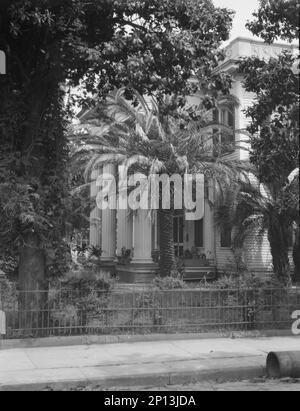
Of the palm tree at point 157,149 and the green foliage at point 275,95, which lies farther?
the palm tree at point 157,149

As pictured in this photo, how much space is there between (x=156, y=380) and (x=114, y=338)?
2663mm

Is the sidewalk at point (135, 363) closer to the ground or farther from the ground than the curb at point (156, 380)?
farther from the ground

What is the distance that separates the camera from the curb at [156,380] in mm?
7551

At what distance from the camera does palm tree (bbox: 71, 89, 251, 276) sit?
62.1 feet

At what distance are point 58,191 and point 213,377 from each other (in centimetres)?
484

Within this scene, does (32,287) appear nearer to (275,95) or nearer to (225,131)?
(275,95)

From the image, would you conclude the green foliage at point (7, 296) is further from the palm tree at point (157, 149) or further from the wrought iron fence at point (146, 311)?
Answer: the palm tree at point (157, 149)

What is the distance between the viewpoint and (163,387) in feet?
26.1

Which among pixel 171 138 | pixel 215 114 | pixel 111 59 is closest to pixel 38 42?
pixel 111 59

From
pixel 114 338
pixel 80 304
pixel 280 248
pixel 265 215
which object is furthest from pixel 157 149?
pixel 114 338

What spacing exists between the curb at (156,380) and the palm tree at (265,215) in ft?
18.7

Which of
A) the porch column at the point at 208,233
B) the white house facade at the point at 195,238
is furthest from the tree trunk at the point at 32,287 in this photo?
the porch column at the point at 208,233

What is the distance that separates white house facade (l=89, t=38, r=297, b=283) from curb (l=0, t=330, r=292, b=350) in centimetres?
855

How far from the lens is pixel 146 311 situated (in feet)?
36.3
